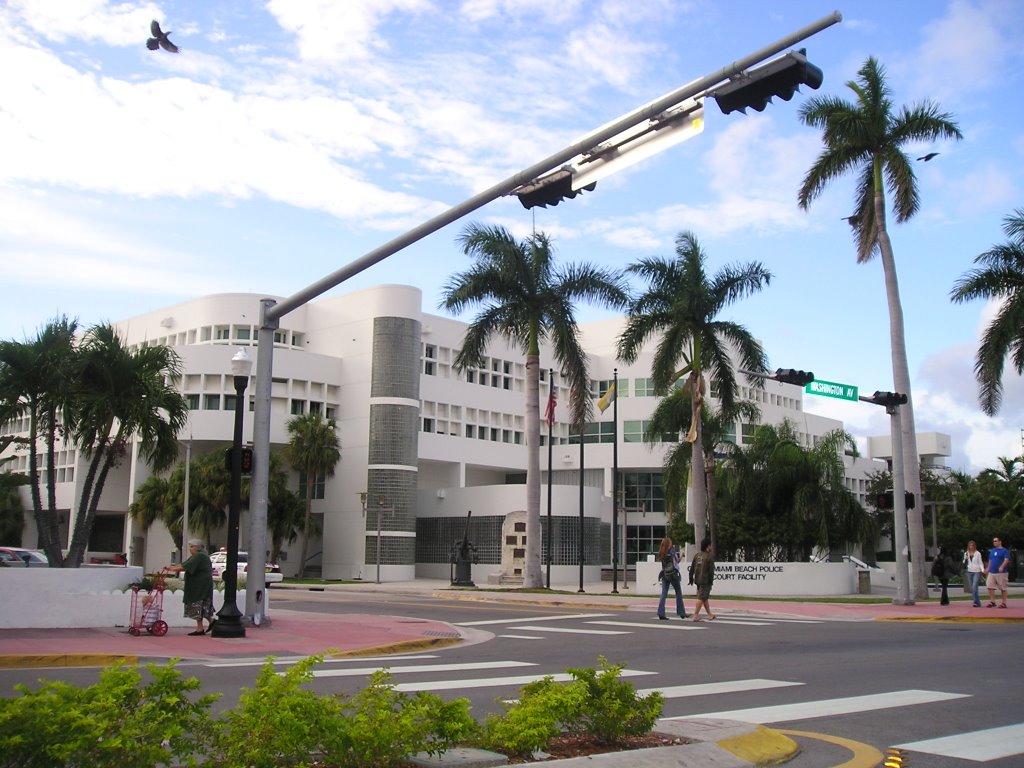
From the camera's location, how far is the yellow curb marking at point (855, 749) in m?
7.29

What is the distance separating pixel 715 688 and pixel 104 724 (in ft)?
25.2

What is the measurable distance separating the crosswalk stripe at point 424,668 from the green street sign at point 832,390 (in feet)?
57.0

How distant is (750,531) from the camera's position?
41.9 metres

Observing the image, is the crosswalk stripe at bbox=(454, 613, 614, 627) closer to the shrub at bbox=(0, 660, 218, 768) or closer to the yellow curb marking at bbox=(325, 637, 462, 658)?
the yellow curb marking at bbox=(325, 637, 462, 658)

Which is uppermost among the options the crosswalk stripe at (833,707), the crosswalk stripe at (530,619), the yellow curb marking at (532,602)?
the crosswalk stripe at (833,707)

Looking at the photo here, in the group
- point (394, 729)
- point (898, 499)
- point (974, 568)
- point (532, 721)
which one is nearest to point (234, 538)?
point (532, 721)

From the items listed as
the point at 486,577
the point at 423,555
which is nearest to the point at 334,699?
the point at 486,577

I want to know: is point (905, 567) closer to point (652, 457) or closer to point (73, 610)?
point (73, 610)

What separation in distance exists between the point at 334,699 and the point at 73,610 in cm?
1369

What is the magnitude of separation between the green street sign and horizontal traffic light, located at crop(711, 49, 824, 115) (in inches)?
751

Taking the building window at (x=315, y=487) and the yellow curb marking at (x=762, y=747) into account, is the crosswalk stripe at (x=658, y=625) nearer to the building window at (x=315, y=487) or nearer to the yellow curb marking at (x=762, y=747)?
the yellow curb marking at (x=762, y=747)

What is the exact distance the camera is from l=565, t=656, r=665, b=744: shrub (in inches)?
275

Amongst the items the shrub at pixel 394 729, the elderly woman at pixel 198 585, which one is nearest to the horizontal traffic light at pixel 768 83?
the shrub at pixel 394 729

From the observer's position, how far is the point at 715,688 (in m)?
11.3
